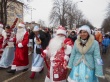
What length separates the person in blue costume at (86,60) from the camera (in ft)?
17.9

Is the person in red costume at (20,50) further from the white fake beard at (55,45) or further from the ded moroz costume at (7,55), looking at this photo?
the white fake beard at (55,45)

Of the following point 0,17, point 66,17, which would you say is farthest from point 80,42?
point 66,17

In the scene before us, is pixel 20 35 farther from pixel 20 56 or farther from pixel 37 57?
pixel 37 57

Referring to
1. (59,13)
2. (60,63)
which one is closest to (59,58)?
(60,63)

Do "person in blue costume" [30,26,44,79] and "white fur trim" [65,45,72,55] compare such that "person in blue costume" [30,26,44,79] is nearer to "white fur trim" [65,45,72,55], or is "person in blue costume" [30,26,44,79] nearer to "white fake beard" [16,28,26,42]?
"white fake beard" [16,28,26,42]

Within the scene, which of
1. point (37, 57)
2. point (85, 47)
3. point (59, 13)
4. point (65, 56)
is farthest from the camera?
point (59, 13)

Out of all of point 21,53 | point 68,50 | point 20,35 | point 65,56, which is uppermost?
point 20,35

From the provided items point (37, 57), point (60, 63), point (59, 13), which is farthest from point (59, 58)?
point (59, 13)

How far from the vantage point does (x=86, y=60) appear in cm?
555

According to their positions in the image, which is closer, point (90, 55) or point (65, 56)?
point (90, 55)

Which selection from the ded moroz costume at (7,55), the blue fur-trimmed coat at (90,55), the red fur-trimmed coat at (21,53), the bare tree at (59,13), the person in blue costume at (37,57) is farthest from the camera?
the bare tree at (59,13)

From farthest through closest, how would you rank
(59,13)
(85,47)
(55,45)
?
1. (59,13)
2. (55,45)
3. (85,47)

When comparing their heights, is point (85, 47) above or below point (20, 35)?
below

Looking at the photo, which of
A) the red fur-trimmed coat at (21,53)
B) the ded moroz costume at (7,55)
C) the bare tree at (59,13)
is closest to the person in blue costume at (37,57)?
the red fur-trimmed coat at (21,53)
